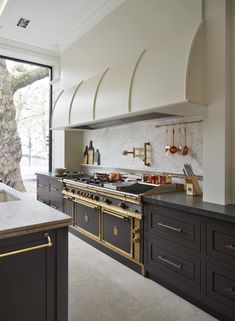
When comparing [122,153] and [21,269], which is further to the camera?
[122,153]

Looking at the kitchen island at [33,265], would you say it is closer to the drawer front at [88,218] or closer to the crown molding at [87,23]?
the drawer front at [88,218]

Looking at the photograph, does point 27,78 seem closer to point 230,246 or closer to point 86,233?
point 86,233

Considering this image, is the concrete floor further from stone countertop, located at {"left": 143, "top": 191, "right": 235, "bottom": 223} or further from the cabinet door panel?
stone countertop, located at {"left": 143, "top": 191, "right": 235, "bottom": 223}

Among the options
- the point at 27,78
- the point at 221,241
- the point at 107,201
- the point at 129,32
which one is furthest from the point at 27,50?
the point at 221,241

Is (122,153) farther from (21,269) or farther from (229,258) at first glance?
(21,269)

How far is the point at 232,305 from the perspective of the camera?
5.81ft

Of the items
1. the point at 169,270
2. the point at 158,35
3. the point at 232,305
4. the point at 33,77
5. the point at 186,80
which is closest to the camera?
the point at 232,305

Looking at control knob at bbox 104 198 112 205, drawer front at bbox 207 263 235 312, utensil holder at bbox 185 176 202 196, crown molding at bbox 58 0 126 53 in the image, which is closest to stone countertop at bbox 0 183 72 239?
drawer front at bbox 207 263 235 312

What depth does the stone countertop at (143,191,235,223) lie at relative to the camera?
1.81 metres

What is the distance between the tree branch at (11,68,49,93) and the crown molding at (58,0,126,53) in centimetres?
66

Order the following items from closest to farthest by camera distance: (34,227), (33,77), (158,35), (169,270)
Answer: (34,227), (169,270), (158,35), (33,77)

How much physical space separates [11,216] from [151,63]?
74.8 inches

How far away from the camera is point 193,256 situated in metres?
2.03

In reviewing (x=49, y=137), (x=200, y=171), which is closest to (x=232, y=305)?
(x=200, y=171)
